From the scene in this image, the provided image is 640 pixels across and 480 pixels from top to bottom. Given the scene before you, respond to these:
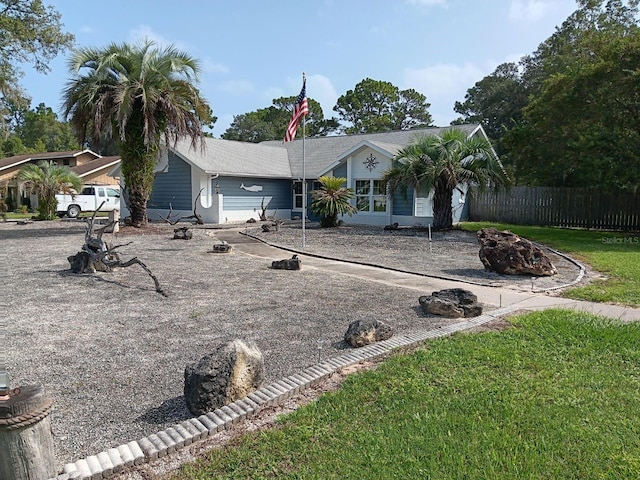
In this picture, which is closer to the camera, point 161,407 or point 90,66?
point 161,407

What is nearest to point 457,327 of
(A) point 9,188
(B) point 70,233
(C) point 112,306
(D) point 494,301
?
(D) point 494,301

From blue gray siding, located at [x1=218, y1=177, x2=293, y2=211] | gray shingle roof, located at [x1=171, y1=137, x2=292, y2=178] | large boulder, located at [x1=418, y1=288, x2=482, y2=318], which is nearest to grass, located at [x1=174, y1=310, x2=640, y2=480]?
large boulder, located at [x1=418, y1=288, x2=482, y2=318]

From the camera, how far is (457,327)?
5625 mm

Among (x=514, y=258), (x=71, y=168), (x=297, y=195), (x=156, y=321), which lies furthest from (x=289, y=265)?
(x=71, y=168)

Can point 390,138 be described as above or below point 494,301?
above

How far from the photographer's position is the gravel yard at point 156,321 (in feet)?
12.1

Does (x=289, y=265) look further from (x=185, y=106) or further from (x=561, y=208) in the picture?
(x=561, y=208)

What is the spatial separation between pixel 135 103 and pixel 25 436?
54.3ft

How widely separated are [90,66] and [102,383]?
638 inches

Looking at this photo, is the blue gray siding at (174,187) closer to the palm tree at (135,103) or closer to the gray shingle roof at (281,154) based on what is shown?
the gray shingle roof at (281,154)

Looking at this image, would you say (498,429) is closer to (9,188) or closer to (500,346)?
(500,346)

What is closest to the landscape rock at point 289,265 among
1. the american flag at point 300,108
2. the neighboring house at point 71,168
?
the american flag at point 300,108

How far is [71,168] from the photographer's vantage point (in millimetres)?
37375

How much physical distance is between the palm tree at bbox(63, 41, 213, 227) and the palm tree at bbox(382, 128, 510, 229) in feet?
25.8
